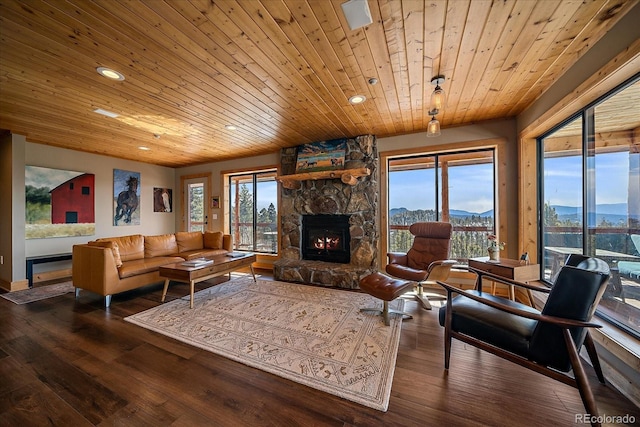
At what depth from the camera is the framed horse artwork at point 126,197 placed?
5.42m

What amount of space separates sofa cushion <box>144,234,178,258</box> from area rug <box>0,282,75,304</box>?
1.15 meters

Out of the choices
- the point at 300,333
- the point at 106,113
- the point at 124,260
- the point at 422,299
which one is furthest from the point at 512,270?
the point at 124,260

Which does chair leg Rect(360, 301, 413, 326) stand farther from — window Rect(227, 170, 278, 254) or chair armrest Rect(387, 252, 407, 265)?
window Rect(227, 170, 278, 254)

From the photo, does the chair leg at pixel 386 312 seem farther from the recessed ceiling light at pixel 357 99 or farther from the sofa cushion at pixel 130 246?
the sofa cushion at pixel 130 246

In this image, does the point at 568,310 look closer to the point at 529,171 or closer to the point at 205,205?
the point at 529,171

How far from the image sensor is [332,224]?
182 inches

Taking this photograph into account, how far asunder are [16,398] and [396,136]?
503cm

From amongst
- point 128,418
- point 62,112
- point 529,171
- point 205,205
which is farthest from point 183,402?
point 205,205

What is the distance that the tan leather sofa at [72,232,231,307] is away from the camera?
10.2ft

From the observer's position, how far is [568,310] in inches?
55.0

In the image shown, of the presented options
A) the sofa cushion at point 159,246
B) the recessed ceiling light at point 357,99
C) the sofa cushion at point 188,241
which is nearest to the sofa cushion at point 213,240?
the sofa cushion at point 188,241

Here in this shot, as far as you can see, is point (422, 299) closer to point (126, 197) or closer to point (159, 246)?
point (159, 246)

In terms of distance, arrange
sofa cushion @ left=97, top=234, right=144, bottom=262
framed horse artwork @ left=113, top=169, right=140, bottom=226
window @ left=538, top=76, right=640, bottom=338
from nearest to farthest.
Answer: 1. window @ left=538, top=76, right=640, bottom=338
2. sofa cushion @ left=97, top=234, right=144, bottom=262
3. framed horse artwork @ left=113, top=169, right=140, bottom=226

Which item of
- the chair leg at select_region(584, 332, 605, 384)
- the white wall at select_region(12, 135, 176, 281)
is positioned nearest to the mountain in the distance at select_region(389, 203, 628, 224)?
the chair leg at select_region(584, 332, 605, 384)
